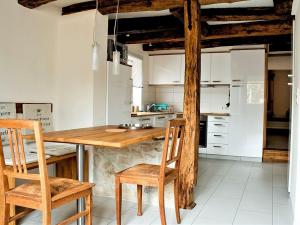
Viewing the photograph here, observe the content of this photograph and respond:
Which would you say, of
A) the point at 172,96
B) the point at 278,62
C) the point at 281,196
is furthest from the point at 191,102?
the point at 278,62

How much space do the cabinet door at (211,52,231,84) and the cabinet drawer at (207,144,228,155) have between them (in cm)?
128

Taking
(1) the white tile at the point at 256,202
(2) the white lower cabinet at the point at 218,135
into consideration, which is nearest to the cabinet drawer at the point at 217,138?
(2) the white lower cabinet at the point at 218,135

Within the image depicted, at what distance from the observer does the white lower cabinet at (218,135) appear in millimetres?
5684

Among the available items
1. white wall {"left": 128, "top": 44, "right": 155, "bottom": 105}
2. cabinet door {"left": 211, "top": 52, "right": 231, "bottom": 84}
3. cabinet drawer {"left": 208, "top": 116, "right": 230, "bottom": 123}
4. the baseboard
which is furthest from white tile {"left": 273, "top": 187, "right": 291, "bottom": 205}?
white wall {"left": 128, "top": 44, "right": 155, "bottom": 105}

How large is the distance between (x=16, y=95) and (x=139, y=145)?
1.55 metres

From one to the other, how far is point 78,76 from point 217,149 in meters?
3.20

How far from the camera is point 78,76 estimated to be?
390 cm

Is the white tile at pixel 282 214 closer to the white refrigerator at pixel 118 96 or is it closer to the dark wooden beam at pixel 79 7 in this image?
the white refrigerator at pixel 118 96

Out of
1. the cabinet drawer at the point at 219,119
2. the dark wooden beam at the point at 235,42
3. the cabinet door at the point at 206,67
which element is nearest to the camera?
the dark wooden beam at the point at 235,42

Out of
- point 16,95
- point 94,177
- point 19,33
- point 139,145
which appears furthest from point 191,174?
point 19,33

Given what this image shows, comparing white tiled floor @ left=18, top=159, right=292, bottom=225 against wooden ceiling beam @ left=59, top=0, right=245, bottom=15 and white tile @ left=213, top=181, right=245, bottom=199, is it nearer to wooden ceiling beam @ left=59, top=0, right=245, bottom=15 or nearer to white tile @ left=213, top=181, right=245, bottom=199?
white tile @ left=213, top=181, right=245, bottom=199

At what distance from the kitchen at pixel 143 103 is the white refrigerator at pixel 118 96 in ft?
0.05

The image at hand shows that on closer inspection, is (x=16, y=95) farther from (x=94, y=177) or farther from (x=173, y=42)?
(x=173, y=42)

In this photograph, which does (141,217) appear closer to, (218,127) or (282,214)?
(282,214)
